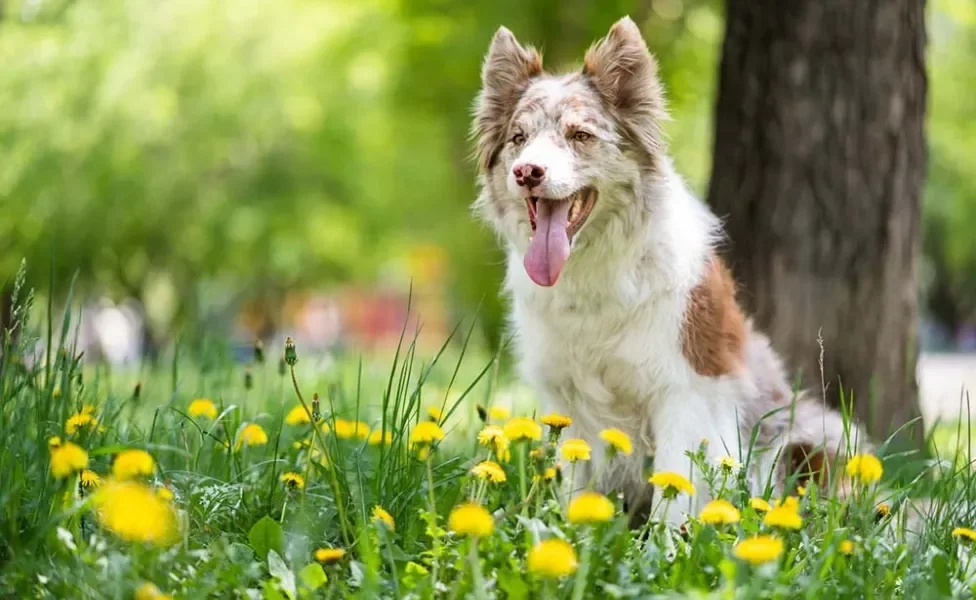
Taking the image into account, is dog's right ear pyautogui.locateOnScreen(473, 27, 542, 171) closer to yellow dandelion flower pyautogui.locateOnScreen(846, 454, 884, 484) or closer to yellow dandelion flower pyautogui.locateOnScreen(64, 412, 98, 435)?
yellow dandelion flower pyautogui.locateOnScreen(64, 412, 98, 435)

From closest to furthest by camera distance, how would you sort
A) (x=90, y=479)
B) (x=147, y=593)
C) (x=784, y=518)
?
(x=147, y=593) < (x=784, y=518) < (x=90, y=479)

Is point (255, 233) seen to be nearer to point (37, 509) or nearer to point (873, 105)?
point (873, 105)

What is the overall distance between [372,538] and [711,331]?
71.8 inches

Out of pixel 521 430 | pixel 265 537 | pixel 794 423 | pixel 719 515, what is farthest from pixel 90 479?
pixel 794 423

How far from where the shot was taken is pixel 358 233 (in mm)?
27219

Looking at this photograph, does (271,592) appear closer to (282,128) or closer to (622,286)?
(622,286)

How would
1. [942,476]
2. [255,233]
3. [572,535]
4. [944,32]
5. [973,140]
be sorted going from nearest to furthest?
[572,535] → [942,476] → [944,32] → [973,140] → [255,233]

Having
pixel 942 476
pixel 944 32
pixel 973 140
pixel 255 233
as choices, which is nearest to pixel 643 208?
pixel 942 476

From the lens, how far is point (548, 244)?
414 centimetres

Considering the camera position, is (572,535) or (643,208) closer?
(572,535)

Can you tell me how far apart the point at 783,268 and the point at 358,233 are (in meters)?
22.0

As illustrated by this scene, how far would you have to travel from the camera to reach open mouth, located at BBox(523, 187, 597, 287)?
4.10 m

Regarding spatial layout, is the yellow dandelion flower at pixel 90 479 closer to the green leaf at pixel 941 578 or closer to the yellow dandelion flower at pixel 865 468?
the yellow dandelion flower at pixel 865 468

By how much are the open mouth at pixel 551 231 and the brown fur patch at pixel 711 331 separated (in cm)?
54
